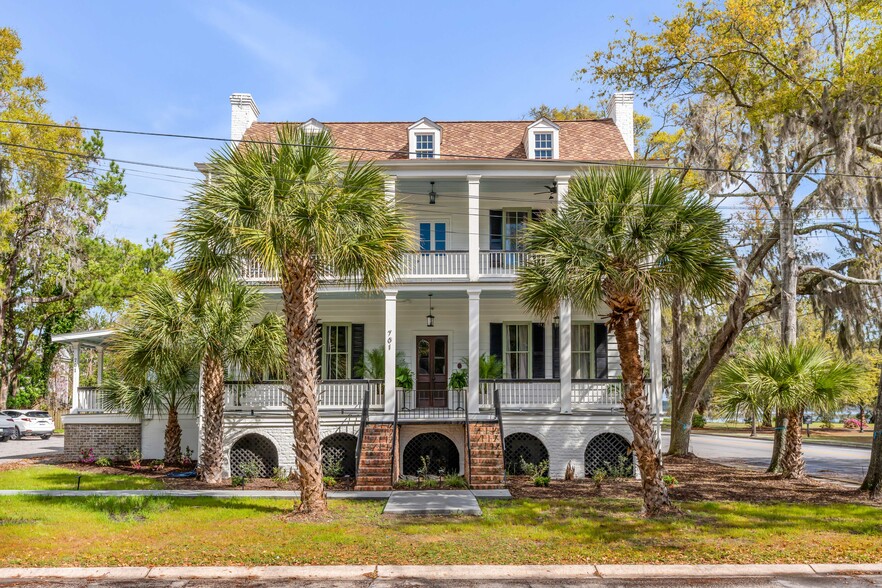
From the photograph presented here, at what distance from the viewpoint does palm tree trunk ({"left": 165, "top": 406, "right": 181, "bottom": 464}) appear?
19.7m

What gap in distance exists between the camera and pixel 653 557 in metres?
9.92

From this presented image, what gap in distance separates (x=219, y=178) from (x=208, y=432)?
267 inches

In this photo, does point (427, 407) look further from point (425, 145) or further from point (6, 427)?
point (6, 427)

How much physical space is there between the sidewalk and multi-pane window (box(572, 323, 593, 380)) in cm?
1123

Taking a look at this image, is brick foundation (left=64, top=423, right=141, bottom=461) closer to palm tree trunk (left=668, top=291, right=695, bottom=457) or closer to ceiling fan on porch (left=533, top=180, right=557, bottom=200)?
ceiling fan on porch (left=533, top=180, right=557, bottom=200)

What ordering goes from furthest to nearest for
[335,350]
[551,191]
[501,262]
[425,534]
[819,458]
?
[819,458], [335,350], [501,262], [551,191], [425,534]

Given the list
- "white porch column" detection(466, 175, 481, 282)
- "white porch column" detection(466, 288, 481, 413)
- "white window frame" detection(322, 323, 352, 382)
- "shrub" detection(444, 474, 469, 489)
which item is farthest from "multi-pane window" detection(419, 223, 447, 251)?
"shrub" detection(444, 474, 469, 489)

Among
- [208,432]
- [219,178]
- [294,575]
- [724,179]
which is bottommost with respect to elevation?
[294,575]

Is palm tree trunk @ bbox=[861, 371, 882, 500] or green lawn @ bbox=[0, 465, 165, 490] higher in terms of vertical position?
palm tree trunk @ bbox=[861, 371, 882, 500]

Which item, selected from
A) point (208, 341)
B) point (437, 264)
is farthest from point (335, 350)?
point (208, 341)

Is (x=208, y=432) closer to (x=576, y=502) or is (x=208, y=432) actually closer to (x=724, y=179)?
(x=576, y=502)

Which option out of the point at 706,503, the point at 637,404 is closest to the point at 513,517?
the point at 637,404

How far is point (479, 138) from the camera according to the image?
2198 centimetres

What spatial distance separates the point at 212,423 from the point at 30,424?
69.6 feet
